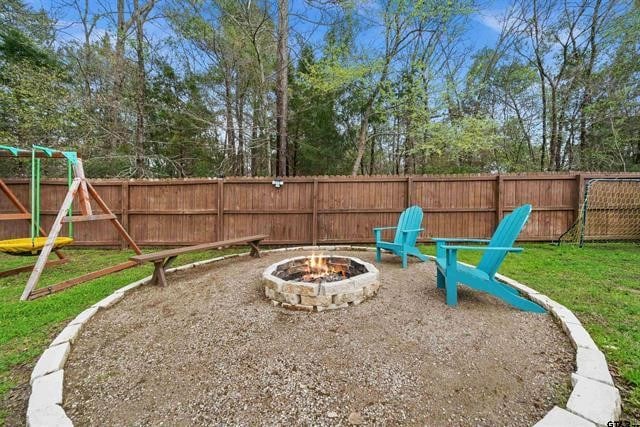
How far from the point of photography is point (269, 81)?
28.9 feet

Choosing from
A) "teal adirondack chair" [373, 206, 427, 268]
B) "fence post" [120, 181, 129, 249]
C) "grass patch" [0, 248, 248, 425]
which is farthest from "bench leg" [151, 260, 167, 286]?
"fence post" [120, 181, 129, 249]

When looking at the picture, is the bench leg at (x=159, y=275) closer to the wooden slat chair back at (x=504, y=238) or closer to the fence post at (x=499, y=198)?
the wooden slat chair back at (x=504, y=238)

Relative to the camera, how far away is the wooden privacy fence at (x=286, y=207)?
19.1 feet

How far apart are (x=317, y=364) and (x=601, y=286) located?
3.65 meters

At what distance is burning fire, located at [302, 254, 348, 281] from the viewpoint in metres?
3.00

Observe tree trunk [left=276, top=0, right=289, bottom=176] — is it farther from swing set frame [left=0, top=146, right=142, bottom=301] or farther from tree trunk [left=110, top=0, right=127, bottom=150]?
tree trunk [left=110, top=0, right=127, bottom=150]

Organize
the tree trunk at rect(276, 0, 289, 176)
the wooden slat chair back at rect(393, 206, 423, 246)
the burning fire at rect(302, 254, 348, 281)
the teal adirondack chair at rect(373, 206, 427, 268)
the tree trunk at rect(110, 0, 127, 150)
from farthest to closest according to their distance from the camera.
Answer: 1. the tree trunk at rect(110, 0, 127, 150)
2. the tree trunk at rect(276, 0, 289, 176)
3. the wooden slat chair back at rect(393, 206, 423, 246)
4. the teal adirondack chair at rect(373, 206, 427, 268)
5. the burning fire at rect(302, 254, 348, 281)

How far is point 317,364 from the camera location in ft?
5.59

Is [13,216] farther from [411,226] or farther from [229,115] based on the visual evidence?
[229,115]

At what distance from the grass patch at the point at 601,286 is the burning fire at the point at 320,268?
85.9 inches

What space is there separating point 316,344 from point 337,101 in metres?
9.64

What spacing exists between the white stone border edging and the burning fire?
197 cm

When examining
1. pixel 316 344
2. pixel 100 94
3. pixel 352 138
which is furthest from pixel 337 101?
pixel 316 344

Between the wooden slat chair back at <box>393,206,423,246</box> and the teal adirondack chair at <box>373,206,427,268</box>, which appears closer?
the teal adirondack chair at <box>373,206,427,268</box>
